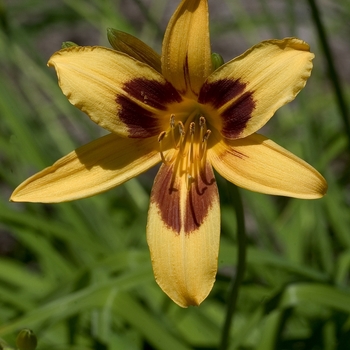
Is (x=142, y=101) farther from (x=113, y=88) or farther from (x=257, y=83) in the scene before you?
(x=257, y=83)

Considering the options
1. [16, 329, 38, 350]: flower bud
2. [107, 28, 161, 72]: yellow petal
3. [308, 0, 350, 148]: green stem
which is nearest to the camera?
[16, 329, 38, 350]: flower bud

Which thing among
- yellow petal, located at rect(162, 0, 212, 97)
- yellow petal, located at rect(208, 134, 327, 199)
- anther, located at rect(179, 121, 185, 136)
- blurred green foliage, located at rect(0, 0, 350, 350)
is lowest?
blurred green foliage, located at rect(0, 0, 350, 350)

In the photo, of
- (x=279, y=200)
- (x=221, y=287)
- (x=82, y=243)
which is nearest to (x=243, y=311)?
(x=221, y=287)

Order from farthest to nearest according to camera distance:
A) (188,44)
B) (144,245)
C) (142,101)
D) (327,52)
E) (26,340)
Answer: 1. (144,245)
2. (327,52)
3. (142,101)
4. (188,44)
5. (26,340)

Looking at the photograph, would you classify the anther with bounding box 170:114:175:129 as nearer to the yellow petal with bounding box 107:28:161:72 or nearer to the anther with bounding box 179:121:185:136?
the anther with bounding box 179:121:185:136

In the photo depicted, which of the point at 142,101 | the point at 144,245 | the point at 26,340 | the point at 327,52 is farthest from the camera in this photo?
the point at 144,245

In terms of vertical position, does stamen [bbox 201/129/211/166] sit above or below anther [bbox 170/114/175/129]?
below

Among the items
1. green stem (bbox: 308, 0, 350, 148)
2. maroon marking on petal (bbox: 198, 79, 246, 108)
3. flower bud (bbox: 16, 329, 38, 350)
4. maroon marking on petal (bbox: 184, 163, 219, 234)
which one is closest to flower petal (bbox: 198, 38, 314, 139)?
maroon marking on petal (bbox: 198, 79, 246, 108)

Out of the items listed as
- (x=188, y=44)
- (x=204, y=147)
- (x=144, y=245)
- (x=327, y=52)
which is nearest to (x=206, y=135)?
(x=204, y=147)

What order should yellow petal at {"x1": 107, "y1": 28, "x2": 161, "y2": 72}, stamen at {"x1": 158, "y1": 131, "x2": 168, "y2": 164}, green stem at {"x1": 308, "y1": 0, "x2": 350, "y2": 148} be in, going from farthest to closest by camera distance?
1. green stem at {"x1": 308, "y1": 0, "x2": 350, "y2": 148}
2. stamen at {"x1": 158, "y1": 131, "x2": 168, "y2": 164}
3. yellow petal at {"x1": 107, "y1": 28, "x2": 161, "y2": 72}
